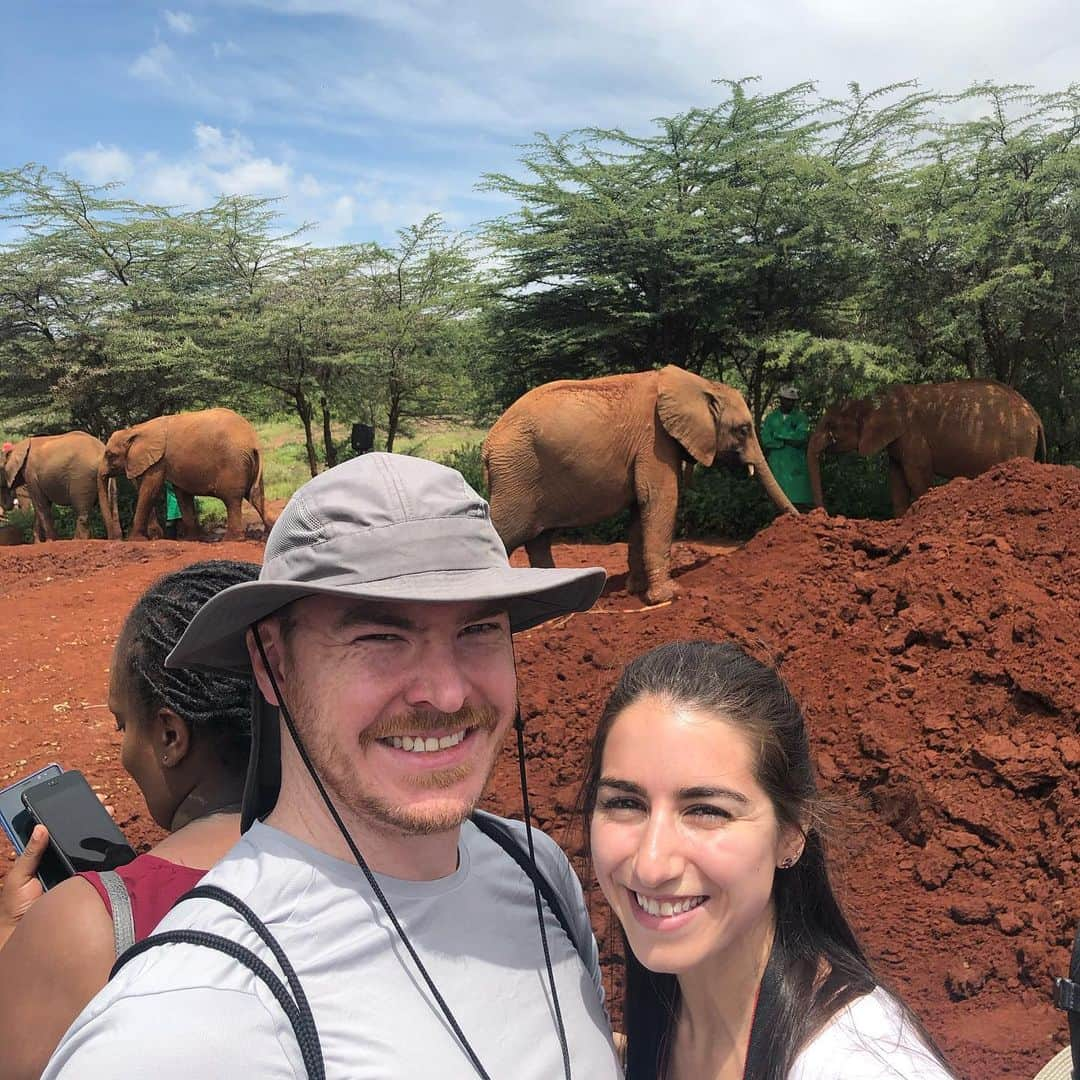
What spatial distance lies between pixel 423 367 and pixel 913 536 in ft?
44.3

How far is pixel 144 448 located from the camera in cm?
1496

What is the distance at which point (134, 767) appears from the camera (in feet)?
7.22

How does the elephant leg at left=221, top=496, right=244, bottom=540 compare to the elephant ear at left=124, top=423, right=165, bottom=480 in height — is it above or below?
below

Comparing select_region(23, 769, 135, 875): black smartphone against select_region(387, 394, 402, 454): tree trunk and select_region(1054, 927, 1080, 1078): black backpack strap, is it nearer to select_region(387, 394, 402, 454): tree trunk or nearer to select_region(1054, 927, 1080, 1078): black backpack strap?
select_region(1054, 927, 1080, 1078): black backpack strap

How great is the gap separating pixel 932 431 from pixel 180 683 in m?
10.3

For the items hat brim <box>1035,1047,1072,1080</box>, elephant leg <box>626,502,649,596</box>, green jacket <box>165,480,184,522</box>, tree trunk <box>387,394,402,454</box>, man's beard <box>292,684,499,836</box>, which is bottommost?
hat brim <box>1035,1047,1072,1080</box>

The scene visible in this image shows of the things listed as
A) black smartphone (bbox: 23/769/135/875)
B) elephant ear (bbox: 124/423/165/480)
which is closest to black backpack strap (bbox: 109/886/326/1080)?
black smartphone (bbox: 23/769/135/875)

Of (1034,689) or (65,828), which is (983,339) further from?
(65,828)

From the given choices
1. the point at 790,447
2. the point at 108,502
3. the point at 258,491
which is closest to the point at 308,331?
the point at 258,491

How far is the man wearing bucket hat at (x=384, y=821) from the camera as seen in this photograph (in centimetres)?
131

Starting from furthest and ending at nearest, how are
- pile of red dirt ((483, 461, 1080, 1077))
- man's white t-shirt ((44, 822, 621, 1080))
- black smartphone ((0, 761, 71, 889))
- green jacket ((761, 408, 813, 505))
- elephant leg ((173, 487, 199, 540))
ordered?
elephant leg ((173, 487, 199, 540)) < green jacket ((761, 408, 813, 505)) < pile of red dirt ((483, 461, 1080, 1077)) < black smartphone ((0, 761, 71, 889)) < man's white t-shirt ((44, 822, 621, 1080))

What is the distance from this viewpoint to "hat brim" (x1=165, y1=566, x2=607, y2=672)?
1.43 meters

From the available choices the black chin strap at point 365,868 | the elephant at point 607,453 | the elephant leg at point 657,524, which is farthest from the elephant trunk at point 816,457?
the black chin strap at point 365,868

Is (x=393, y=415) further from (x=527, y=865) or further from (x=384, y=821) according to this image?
(x=384, y=821)
